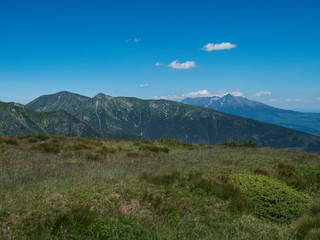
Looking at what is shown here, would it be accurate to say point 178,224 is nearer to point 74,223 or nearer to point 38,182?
point 74,223

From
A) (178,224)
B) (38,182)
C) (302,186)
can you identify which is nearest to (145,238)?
(178,224)

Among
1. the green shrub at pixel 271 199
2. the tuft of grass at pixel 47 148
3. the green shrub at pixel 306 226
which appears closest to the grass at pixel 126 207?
the green shrub at pixel 306 226

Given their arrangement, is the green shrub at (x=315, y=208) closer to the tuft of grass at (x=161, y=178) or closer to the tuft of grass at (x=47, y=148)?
the tuft of grass at (x=161, y=178)

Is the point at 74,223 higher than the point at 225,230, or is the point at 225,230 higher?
the point at 74,223

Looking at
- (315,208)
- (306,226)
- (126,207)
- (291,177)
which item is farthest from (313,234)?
(291,177)

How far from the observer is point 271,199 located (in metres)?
7.47

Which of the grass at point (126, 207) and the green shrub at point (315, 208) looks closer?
the grass at point (126, 207)

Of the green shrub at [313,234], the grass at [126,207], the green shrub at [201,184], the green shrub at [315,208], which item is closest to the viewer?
the grass at [126,207]

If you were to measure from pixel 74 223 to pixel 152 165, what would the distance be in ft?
20.3

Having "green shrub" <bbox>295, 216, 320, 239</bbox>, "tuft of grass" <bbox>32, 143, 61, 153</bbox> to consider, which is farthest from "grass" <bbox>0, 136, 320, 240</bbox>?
"tuft of grass" <bbox>32, 143, 61, 153</bbox>

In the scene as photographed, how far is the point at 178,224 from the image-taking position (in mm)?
5410

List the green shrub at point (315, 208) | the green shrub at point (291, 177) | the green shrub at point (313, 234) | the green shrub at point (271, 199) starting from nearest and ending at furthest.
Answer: the green shrub at point (313, 234) → the green shrub at point (315, 208) → the green shrub at point (271, 199) → the green shrub at point (291, 177)

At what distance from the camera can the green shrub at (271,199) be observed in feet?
23.2

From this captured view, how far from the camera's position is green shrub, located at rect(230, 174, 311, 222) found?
23.2 ft
